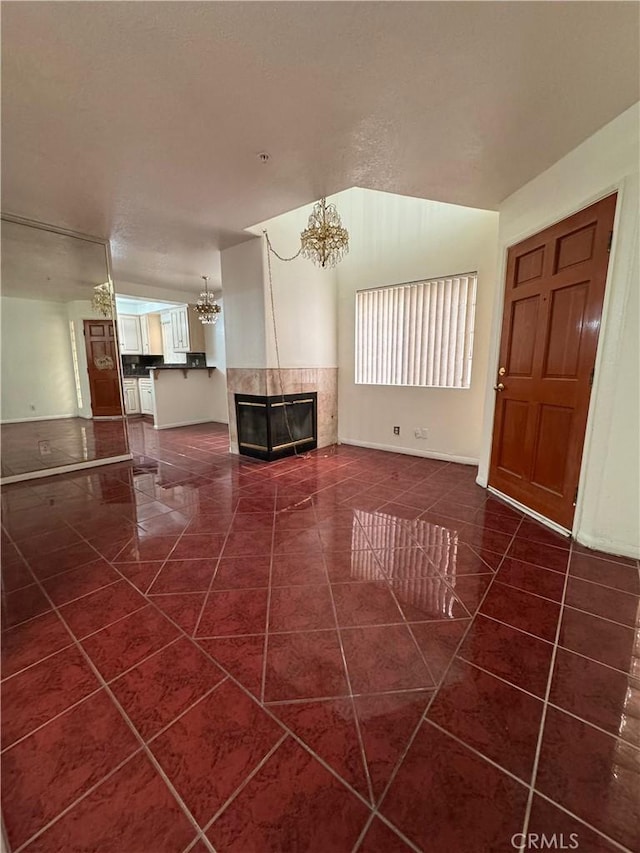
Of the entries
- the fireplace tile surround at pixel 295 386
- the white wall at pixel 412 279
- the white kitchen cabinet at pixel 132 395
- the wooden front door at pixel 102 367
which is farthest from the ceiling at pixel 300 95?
the white kitchen cabinet at pixel 132 395

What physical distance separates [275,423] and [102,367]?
2175 millimetres

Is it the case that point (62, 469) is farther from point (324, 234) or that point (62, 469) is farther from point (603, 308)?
point (603, 308)

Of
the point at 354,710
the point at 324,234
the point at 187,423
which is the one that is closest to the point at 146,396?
the point at 187,423

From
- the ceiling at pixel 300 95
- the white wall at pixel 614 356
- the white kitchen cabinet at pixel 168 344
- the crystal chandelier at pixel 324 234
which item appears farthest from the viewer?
the white kitchen cabinet at pixel 168 344

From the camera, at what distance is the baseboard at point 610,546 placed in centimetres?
194

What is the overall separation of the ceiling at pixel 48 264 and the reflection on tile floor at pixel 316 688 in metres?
2.58

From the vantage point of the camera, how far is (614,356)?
6.20ft

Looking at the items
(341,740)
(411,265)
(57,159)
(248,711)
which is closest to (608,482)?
(341,740)

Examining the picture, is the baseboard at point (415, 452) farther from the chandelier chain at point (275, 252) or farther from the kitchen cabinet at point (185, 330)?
the kitchen cabinet at point (185, 330)

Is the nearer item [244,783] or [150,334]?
[244,783]

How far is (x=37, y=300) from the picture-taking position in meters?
3.43

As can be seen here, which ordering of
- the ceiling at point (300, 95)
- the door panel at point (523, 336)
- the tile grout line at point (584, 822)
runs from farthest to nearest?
1. the door panel at point (523, 336)
2. the ceiling at point (300, 95)
3. the tile grout line at point (584, 822)

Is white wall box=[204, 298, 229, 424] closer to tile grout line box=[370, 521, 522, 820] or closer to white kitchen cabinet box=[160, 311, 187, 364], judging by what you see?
white kitchen cabinet box=[160, 311, 187, 364]

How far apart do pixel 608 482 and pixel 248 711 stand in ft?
7.34
